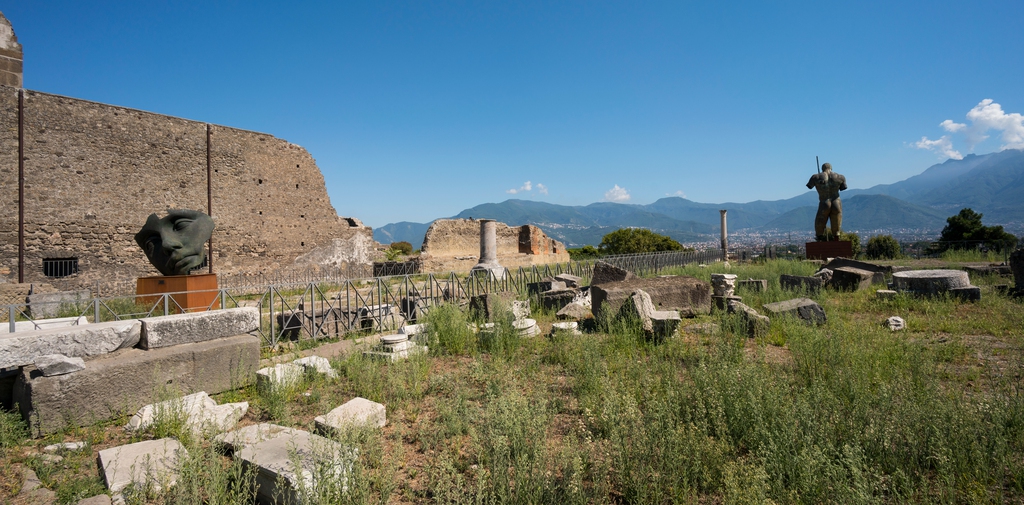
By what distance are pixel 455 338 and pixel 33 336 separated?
15.4 feet

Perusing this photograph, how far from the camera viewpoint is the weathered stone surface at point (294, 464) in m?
2.84

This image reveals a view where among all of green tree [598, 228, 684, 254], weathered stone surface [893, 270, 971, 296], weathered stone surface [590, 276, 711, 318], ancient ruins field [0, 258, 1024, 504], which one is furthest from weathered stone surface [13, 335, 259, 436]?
green tree [598, 228, 684, 254]

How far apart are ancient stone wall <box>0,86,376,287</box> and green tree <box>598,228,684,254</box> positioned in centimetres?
2209

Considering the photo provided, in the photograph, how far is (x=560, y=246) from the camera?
120 ft

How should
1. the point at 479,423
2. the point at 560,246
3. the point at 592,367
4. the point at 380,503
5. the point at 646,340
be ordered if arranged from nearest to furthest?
the point at 380,503
the point at 479,423
the point at 592,367
the point at 646,340
the point at 560,246

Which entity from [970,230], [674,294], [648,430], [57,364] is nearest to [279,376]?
[57,364]

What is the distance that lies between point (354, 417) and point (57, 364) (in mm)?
2875

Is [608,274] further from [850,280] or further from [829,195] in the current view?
[829,195]

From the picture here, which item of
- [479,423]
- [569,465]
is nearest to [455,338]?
[479,423]

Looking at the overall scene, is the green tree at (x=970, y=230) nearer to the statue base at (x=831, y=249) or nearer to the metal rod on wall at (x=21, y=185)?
the statue base at (x=831, y=249)

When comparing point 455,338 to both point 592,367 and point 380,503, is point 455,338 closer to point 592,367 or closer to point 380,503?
point 592,367

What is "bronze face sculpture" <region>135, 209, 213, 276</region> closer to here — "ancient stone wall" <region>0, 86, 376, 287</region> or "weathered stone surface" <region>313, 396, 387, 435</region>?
"ancient stone wall" <region>0, 86, 376, 287</region>

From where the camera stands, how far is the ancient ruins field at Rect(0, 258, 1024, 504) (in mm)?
2879

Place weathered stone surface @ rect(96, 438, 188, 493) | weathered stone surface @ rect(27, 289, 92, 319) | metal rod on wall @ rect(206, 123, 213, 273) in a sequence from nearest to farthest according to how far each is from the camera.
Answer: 1. weathered stone surface @ rect(96, 438, 188, 493)
2. weathered stone surface @ rect(27, 289, 92, 319)
3. metal rod on wall @ rect(206, 123, 213, 273)
